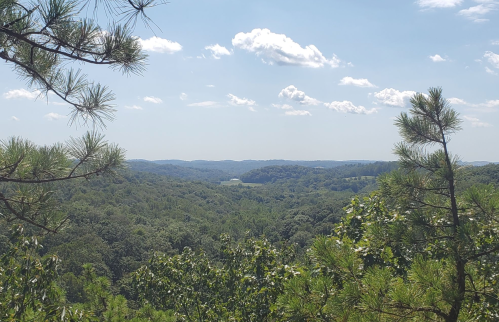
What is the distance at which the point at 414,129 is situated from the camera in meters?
2.58

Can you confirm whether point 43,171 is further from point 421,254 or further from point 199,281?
point 199,281

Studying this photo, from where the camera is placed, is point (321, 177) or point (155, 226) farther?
point (321, 177)

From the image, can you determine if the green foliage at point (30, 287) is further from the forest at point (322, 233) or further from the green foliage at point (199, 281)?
the green foliage at point (199, 281)

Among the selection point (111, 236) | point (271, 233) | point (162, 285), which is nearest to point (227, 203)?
point (271, 233)

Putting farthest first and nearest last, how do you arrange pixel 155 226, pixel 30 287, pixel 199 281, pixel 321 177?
pixel 321 177 → pixel 155 226 → pixel 199 281 → pixel 30 287

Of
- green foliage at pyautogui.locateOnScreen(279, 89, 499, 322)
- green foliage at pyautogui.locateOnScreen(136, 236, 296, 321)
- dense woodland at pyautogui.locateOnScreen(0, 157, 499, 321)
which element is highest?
green foliage at pyautogui.locateOnScreen(279, 89, 499, 322)

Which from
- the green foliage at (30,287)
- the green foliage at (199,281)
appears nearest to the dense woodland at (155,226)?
the green foliage at (199,281)

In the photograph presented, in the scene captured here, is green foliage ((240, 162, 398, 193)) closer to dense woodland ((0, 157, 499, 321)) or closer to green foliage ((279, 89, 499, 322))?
dense woodland ((0, 157, 499, 321))

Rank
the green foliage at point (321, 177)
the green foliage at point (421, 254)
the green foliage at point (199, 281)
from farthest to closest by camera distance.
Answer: the green foliage at point (321, 177), the green foliage at point (199, 281), the green foliage at point (421, 254)

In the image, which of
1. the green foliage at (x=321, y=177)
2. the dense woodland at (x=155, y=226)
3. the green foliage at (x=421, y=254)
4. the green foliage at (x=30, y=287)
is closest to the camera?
the green foliage at (x=421, y=254)

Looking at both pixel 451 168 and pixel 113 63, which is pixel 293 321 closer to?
pixel 451 168

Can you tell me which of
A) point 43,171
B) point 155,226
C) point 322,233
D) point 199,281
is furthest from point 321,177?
point 43,171

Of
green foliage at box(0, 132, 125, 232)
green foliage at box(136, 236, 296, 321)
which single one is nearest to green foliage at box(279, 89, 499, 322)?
green foliage at box(0, 132, 125, 232)

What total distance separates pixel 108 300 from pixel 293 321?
114 inches
